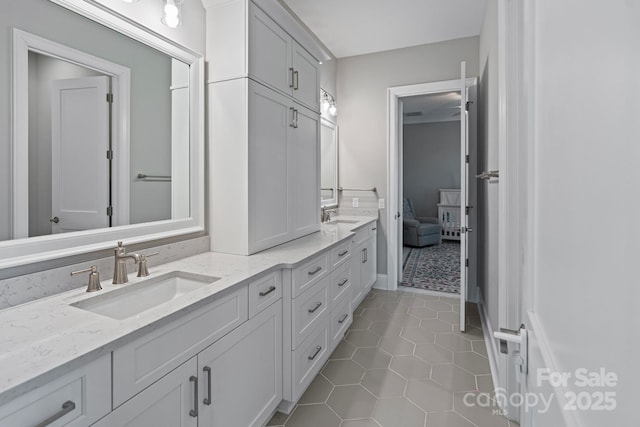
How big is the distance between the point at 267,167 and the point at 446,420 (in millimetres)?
1840

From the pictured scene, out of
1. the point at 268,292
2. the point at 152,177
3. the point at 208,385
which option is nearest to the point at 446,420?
the point at 268,292

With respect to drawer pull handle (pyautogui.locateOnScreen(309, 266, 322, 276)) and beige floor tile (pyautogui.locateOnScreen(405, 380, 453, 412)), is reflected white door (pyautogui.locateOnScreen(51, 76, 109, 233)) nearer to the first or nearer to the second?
drawer pull handle (pyautogui.locateOnScreen(309, 266, 322, 276))

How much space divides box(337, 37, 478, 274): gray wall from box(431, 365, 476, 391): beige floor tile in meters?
1.78

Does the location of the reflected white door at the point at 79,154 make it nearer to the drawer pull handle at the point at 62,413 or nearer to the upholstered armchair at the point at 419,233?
the drawer pull handle at the point at 62,413

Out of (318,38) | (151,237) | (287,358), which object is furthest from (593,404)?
(318,38)

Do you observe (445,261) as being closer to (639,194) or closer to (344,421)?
(344,421)

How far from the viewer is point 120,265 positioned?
1.46 m

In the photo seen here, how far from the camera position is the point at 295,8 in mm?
3062

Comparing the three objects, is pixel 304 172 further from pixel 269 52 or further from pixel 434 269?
pixel 434 269

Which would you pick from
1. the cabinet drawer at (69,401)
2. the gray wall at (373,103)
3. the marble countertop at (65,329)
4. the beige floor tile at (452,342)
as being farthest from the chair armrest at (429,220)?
the cabinet drawer at (69,401)

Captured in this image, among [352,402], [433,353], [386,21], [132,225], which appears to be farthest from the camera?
[386,21]

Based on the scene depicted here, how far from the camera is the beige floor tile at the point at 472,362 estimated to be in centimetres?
233

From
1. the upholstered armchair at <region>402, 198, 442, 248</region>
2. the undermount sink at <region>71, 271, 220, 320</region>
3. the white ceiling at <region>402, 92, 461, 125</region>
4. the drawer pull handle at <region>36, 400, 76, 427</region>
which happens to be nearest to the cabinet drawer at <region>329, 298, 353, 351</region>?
the undermount sink at <region>71, 271, 220, 320</region>

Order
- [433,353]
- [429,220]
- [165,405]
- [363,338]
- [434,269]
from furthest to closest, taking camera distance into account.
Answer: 1. [429,220]
2. [434,269]
3. [363,338]
4. [433,353]
5. [165,405]
